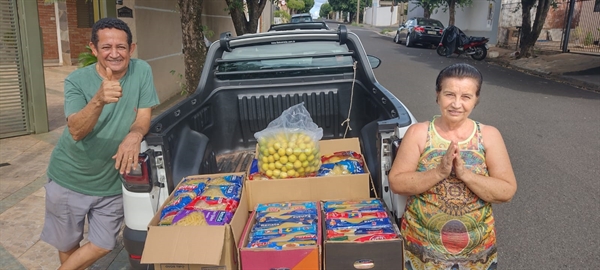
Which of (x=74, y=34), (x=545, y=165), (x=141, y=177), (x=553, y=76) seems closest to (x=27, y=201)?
(x=141, y=177)

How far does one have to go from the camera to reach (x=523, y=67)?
653 inches

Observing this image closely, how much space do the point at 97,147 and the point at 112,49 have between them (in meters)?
0.55

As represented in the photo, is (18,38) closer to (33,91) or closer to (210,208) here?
(33,91)

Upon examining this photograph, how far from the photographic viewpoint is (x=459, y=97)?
2.23 metres

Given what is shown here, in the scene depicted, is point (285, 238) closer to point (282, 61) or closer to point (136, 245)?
point (136, 245)

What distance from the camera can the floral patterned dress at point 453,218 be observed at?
2.27 metres

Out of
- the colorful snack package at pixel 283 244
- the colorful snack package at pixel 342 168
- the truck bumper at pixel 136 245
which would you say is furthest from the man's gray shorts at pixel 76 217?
the colorful snack package at pixel 342 168

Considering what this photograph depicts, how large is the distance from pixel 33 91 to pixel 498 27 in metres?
24.2

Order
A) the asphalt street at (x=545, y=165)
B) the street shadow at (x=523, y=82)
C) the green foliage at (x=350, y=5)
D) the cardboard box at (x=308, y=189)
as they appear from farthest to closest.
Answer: the green foliage at (x=350, y=5) < the street shadow at (x=523, y=82) < the asphalt street at (x=545, y=165) < the cardboard box at (x=308, y=189)

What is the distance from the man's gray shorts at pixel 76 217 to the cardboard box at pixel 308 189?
0.85 meters

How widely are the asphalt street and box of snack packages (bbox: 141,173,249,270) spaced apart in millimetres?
2318

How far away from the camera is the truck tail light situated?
2535 mm

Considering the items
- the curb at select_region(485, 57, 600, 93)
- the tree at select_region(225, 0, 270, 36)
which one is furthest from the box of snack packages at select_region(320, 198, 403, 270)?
the curb at select_region(485, 57, 600, 93)

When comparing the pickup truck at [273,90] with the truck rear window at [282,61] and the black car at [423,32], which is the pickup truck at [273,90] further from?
the black car at [423,32]
